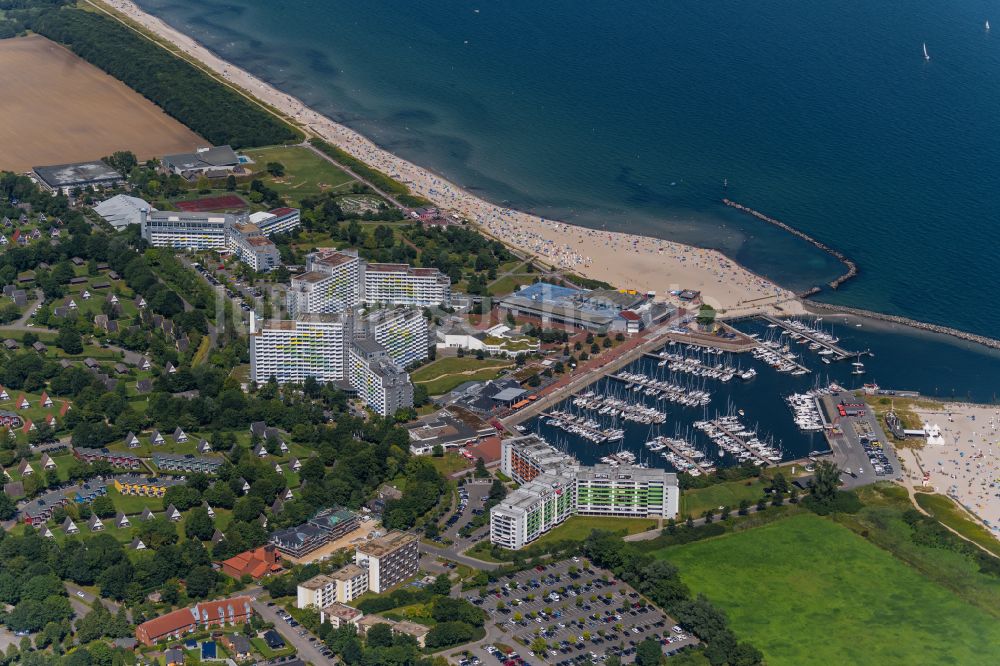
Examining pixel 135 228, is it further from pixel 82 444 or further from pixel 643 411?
pixel 643 411

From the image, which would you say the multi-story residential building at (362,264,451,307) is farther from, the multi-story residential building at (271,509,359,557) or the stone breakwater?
the multi-story residential building at (271,509,359,557)

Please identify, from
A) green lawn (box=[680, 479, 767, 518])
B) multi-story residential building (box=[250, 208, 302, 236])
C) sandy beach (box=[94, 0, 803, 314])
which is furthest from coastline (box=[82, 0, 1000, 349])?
green lawn (box=[680, 479, 767, 518])

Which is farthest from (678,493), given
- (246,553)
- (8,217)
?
(8,217)

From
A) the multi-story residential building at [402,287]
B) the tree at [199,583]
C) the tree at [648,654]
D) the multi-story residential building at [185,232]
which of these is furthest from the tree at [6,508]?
the multi-story residential building at [185,232]

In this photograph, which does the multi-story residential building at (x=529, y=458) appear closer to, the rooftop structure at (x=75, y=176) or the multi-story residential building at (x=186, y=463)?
the multi-story residential building at (x=186, y=463)

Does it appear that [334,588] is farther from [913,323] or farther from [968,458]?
[913,323]

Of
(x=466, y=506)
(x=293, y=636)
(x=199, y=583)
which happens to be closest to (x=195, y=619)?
(x=199, y=583)
